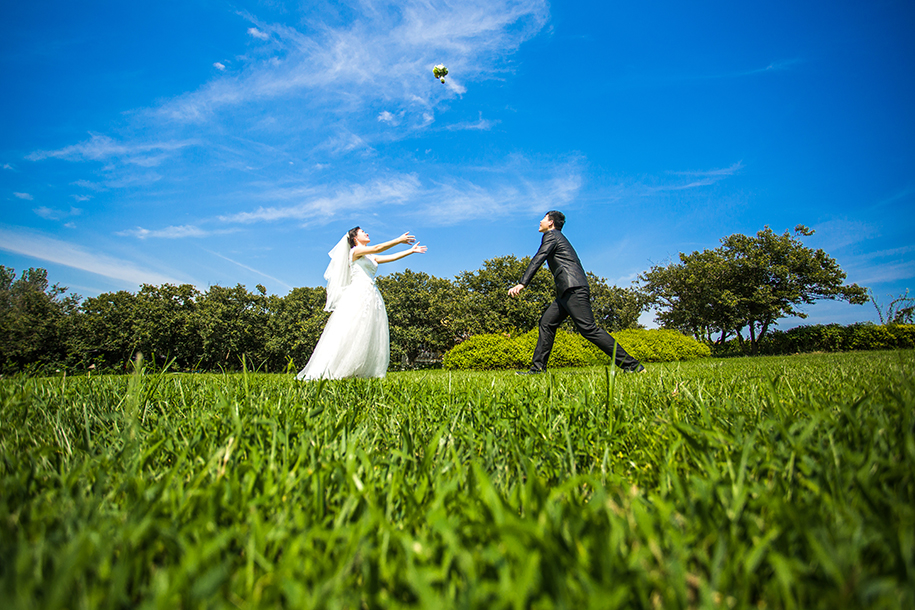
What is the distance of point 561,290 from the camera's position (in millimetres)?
7293

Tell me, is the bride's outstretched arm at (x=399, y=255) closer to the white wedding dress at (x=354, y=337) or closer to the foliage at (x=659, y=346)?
the white wedding dress at (x=354, y=337)

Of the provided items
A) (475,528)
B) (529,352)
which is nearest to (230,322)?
(529,352)

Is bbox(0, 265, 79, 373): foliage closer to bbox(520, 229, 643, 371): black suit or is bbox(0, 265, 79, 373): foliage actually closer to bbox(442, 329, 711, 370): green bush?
bbox(442, 329, 711, 370): green bush

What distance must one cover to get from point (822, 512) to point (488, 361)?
16.1 meters

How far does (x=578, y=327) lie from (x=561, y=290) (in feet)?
2.51

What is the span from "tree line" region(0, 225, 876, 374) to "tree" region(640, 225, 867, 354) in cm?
8

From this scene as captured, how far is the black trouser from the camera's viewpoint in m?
6.56

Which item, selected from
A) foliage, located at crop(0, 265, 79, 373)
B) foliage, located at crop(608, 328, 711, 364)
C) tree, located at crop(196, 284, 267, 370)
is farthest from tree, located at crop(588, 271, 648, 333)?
foliage, located at crop(0, 265, 79, 373)

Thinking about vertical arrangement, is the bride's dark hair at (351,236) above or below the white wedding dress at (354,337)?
above

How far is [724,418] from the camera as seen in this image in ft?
6.66

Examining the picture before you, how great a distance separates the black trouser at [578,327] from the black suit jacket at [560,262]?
0.15 metres

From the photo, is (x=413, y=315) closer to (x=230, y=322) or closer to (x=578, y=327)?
(x=230, y=322)

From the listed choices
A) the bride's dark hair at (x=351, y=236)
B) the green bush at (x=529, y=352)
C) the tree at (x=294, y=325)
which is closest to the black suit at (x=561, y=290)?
the bride's dark hair at (x=351, y=236)

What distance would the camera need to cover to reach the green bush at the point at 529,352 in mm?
16562
